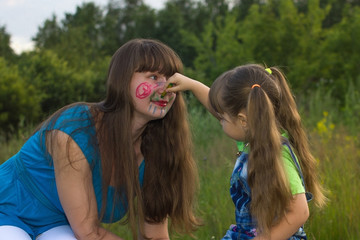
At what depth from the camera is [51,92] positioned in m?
13.3

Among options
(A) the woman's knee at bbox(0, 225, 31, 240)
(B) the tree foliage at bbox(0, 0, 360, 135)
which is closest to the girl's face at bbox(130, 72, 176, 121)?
(A) the woman's knee at bbox(0, 225, 31, 240)

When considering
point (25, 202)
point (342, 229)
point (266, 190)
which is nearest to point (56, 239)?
point (25, 202)

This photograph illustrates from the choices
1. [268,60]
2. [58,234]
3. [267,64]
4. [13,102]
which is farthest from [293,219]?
[268,60]

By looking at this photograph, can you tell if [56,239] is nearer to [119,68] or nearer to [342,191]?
[119,68]

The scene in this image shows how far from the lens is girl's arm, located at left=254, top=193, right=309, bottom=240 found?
7.04 ft

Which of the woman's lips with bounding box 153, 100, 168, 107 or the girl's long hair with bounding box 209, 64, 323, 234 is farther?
the woman's lips with bounding box 153, 100, 168, 107

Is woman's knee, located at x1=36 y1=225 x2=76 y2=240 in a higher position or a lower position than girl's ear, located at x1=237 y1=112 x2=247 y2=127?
lower

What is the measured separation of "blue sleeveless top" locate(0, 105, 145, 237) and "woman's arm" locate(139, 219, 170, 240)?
0.38 meters

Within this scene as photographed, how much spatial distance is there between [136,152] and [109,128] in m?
0.38

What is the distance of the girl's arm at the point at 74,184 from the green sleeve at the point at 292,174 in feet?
3.56

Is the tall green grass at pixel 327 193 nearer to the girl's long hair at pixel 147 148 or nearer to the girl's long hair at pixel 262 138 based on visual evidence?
the girl's long hair at pixel 147 148

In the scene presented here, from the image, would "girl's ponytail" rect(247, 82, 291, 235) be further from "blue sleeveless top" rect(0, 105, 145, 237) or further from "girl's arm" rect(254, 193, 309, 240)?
"blue sleeveless top" rect(0, 105, 145, 237)

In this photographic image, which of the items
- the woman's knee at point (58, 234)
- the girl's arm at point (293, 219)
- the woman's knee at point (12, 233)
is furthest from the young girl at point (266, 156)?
the woman's knee at point (12, 233)

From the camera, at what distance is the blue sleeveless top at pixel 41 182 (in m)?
2.63
